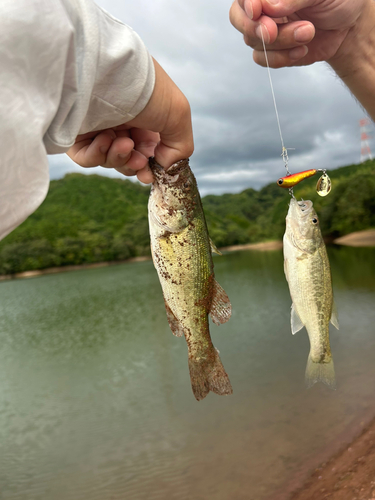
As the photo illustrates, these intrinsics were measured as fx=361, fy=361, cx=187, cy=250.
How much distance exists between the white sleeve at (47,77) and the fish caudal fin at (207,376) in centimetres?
168

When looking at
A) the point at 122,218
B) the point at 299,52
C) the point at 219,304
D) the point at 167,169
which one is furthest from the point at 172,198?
the point at 122,218

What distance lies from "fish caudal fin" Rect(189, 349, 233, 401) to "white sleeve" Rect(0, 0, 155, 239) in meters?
1.68

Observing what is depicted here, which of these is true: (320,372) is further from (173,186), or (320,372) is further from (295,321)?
(173,186)

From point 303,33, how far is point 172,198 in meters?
1.36

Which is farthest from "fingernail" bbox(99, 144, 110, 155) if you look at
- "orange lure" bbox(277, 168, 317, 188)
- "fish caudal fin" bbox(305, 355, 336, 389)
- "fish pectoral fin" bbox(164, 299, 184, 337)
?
"fish caudal fin" bbox(305, 355, 336, 389)

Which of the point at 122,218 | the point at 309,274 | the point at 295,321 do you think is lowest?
the point at 295,321

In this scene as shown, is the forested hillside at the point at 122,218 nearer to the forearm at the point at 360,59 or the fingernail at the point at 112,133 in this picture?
the forearm at the point at 360,59

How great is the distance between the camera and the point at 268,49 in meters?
2.63

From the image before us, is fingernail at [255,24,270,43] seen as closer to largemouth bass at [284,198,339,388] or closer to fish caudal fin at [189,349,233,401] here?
largemouth bass at [284,198,339,388]

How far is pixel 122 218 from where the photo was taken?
83.9 m

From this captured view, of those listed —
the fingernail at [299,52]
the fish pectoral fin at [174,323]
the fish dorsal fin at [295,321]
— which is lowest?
the fish dorsal fin at [295,321]

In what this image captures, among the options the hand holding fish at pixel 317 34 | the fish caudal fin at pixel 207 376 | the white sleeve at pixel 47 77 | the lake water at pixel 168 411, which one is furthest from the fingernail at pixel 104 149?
the lake water at pixel 168 411

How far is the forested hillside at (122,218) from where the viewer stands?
43.3m

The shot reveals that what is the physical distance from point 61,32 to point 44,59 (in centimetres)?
9
